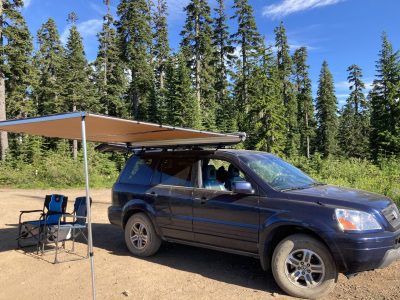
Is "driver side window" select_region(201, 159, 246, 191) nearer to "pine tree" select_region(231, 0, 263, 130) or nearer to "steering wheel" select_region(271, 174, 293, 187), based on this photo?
"steering wheel" select_region(271, 174, 293, 187)

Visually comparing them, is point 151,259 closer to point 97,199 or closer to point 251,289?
point 251,289

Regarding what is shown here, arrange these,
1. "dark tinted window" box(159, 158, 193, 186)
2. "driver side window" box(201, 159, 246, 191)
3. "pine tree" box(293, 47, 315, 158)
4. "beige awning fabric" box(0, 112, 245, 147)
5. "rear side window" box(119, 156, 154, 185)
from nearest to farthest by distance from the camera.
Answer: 1. "beige awning fabric" box(0, 112, 245, 147)
2. "driver side window" box(201, 159, 246, 191)
3. "dark tinted window" box(159, 158, 193, 186)
4. "rear side window" box(119, 156, 154, 185)
5. "pine tree" box(293, 47, 315, 158)

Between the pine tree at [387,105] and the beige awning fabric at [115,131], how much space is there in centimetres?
4166

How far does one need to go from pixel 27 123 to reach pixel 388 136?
49.0 meters

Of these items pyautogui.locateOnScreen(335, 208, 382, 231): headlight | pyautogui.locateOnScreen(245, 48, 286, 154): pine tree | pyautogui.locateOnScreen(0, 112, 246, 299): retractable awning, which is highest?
pyautogui.locateOnScreen(245, 48, 286, 154): pine tree

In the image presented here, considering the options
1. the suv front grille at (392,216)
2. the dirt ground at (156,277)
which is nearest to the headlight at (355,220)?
the suv front grille at (392,216)

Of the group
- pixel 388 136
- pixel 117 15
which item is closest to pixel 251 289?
pixel 388 136

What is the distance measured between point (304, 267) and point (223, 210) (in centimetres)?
145

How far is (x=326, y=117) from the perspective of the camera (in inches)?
2682

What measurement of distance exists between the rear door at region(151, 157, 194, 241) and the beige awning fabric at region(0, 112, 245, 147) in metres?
0.59

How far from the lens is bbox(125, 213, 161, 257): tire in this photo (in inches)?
278

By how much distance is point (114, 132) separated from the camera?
6949mm

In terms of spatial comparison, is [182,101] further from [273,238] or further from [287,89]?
[273,238]

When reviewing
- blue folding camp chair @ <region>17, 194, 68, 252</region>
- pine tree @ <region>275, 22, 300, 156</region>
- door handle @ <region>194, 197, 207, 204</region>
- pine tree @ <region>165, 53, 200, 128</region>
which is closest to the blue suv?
door handle @ <region>194, 197, 207, 204</region>
